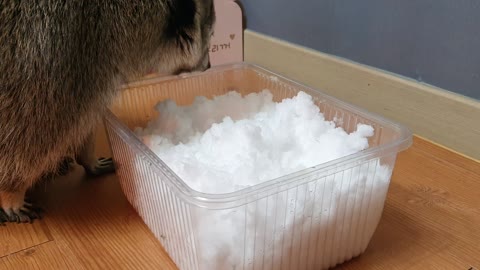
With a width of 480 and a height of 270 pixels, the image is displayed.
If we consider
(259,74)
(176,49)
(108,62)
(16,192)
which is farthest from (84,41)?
(259,74)

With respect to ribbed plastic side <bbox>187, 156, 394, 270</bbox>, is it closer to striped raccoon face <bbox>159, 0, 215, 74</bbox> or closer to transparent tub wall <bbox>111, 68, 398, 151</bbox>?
transparent tub wall <bbox>111, 68, 398, 151</bbox>

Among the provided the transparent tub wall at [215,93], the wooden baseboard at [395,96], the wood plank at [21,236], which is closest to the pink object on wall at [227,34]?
the wooden baseboard at [395,96]

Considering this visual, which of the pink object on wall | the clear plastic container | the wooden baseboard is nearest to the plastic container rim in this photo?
the clear plastic container

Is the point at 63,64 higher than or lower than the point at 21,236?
higher

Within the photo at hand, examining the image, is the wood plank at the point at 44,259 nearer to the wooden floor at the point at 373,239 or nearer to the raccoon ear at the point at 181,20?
the wooden floor at the point at 373,239

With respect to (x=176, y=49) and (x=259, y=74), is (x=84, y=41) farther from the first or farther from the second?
(x=259, y=74)

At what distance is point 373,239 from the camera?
0.65 m

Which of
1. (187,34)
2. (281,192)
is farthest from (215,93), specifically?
(281,192)

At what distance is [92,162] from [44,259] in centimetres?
24

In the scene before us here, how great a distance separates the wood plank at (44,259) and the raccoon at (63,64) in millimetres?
94

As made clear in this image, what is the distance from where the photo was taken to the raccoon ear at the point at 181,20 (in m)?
0.66

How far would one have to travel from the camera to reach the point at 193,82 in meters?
0.90

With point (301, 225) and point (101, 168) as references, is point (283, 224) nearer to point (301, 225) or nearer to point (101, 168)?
point (301, 225)

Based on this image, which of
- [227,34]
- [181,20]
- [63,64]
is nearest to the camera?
A: [63,64]
